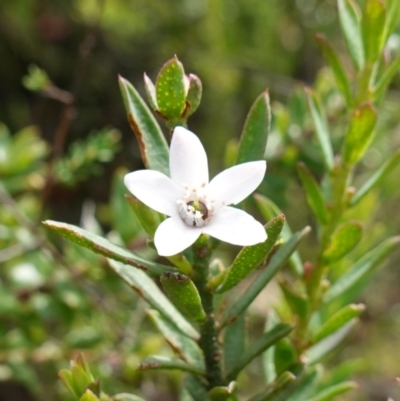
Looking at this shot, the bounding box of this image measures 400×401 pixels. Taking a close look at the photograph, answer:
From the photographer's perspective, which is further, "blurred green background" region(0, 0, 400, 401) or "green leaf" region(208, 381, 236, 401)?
"blurred green background" region(0, 0, 400, 401)

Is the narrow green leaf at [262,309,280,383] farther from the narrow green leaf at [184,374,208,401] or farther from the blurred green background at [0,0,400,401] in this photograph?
the blurred green background at [0,0,400,401]

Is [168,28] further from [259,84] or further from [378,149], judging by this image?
[378,149]

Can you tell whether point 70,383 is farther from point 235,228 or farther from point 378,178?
point 378,178

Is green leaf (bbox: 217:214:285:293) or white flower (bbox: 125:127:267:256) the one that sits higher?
white flower (bbox: 125:127:267:256)

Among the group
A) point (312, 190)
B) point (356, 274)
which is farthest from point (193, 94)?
point (356, 274)

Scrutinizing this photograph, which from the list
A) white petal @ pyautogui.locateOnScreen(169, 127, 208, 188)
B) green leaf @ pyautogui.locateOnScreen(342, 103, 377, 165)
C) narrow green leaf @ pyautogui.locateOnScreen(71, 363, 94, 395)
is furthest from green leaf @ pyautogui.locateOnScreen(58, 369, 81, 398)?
green leaf @ pyautogui.locateOnScreen(342, 103, 377, 165)

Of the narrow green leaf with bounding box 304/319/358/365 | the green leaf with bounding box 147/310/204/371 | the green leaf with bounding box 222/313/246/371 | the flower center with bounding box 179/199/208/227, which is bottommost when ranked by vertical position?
the narrow green leaf with bounding box 304/319/358/365

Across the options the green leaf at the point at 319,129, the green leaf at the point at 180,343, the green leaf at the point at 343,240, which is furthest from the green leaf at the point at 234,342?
the green leaf at the point at 319,129
